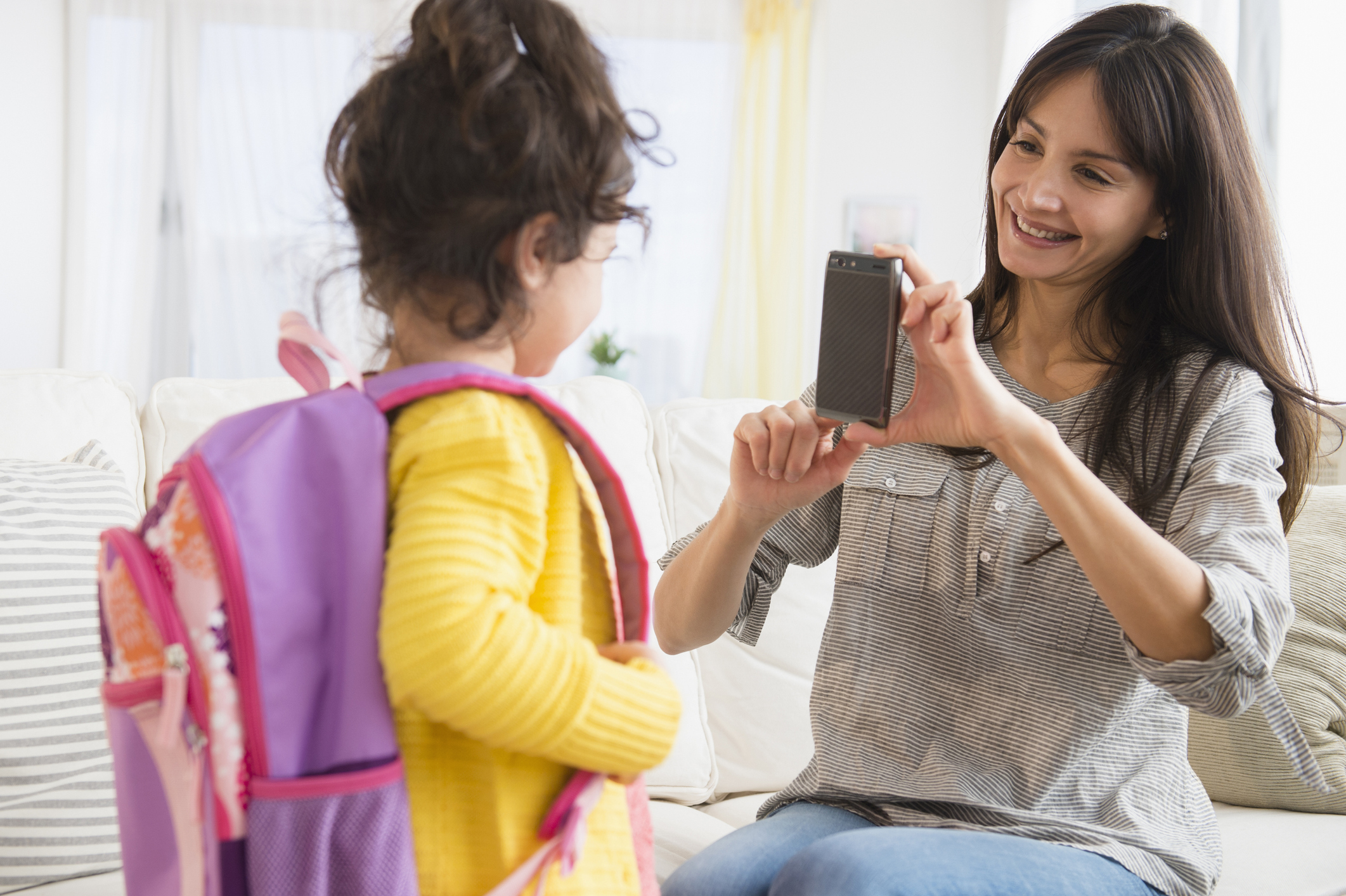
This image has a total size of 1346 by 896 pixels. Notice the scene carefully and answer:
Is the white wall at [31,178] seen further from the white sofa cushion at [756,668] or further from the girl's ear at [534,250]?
the girl's ear at [534,250]

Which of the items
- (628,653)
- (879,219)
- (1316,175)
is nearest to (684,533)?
(628,653)

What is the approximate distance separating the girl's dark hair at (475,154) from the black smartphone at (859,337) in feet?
0.98

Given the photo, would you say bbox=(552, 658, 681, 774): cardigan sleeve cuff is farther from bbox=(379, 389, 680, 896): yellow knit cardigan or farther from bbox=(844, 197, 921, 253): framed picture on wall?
bbox=(844, 197, 921, 253): framed picture on wall

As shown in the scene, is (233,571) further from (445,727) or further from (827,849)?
(827,849)

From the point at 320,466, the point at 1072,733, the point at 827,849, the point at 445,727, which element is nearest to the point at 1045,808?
the point at 1072,733

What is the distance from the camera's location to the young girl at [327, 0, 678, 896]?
54cm

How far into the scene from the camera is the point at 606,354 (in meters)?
3.79

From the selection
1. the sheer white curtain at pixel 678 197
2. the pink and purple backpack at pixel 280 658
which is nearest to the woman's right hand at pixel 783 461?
the pink and purple backpack at pixel 280 658

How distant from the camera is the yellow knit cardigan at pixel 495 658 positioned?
1.74ft

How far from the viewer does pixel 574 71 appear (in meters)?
0.64

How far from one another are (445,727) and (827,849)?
1.39ft

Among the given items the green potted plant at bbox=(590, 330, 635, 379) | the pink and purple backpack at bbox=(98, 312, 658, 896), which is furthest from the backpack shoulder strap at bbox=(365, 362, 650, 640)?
the green potted plant at bbox=(590, 330, 635, 379)

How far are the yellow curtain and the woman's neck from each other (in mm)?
Answer: 2795

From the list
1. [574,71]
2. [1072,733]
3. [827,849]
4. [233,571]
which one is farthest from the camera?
[1072,733]
